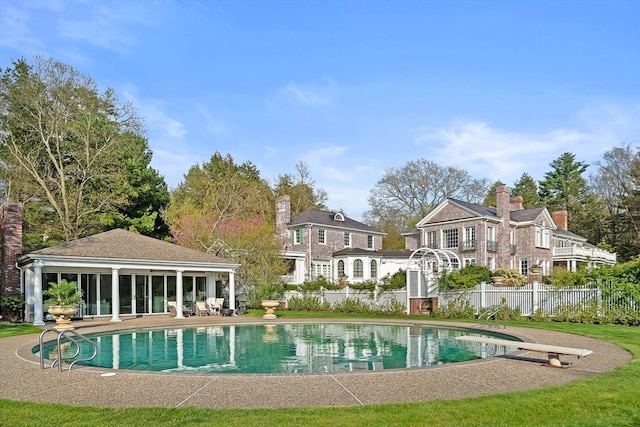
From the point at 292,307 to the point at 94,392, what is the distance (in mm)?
23734

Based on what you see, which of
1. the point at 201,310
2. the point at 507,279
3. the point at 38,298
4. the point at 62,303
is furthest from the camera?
the point at 201,310

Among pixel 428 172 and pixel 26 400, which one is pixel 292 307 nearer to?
pixel 26 400

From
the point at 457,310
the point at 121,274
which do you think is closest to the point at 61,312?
the point at 121,274

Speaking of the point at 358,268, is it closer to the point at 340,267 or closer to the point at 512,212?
the point at 340,267

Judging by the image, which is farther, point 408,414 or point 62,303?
point 62,303

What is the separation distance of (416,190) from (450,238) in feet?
57.8

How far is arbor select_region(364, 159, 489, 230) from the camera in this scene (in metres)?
58.5

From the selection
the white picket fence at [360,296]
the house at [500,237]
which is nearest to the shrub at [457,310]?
the white picket fence at [360,296]

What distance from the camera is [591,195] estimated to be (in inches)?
2375

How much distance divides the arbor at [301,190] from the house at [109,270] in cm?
2992

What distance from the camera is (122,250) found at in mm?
25031

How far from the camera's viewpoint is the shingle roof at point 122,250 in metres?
23.2

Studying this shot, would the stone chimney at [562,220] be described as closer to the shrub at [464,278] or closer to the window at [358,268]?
the window at [358,268]

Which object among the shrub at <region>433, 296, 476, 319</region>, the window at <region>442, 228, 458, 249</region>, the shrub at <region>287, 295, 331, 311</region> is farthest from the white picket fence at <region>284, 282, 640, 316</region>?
the window at <region>442, 228, 458, 249</region>
